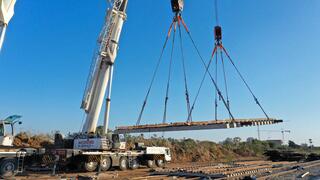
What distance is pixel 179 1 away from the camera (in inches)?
572

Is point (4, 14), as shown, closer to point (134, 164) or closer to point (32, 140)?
point (134, 164)

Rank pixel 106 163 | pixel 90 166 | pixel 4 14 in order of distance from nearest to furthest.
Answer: pixel 4 14 → pixel 90 166 → pixel 106 163

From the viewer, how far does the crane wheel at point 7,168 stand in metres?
12.4

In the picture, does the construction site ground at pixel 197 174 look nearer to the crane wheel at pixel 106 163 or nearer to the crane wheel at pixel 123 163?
the crane wheel at pixel 106 163

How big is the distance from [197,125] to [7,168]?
9.48 meters

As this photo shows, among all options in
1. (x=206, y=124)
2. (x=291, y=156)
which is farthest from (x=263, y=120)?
(x=291, y=156)

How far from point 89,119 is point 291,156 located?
814 inches

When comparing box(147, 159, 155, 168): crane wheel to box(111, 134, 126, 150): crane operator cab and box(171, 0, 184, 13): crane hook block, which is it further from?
box(171, 0, 184, 13): crane hook block

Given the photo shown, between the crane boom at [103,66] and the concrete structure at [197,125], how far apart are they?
2.01m

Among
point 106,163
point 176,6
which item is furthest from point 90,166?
point 176,6

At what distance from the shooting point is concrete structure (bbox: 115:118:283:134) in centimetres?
1496

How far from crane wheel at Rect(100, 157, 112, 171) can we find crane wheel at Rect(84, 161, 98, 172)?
0.40 meters

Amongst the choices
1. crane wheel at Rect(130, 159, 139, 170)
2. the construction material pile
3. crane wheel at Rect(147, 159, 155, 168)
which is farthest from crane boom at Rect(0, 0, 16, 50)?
the construction material pile

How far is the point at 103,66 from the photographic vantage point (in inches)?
719
